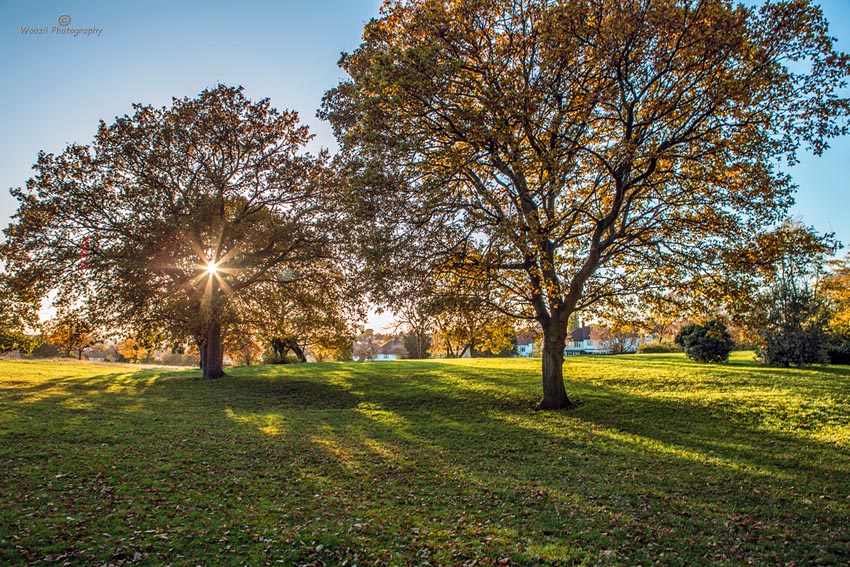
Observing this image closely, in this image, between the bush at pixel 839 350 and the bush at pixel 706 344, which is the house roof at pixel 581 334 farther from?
the bush at pixel 706 344

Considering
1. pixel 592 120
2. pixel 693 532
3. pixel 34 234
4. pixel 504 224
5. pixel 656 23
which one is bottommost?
pixel 693 532

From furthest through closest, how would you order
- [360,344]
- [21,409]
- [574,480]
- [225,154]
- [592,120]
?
[360,344] → [225,154] → [21,409] → [592,120] → [574,480]

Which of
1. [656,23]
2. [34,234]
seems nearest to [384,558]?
[656,23]

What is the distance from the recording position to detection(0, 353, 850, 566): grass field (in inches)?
257

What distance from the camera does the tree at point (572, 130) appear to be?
12.5 m

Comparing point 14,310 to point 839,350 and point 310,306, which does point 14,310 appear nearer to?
Answer: point 310,306

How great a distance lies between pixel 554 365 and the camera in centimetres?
1647

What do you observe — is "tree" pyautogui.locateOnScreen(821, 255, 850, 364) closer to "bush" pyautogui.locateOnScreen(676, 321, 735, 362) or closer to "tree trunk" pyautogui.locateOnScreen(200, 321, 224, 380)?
"bush" pyautogui.locateOnScreen(676, 321, 735, 362)

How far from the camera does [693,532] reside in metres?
7.14

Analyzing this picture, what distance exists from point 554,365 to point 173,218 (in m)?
18.2

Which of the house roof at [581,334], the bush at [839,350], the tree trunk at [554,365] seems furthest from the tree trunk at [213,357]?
the house roof at [581,334]

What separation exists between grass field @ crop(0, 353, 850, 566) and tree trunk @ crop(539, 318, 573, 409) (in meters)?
0.90

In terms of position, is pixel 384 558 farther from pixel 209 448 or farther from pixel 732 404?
pixel 732 404

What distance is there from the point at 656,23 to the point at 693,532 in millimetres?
11691
